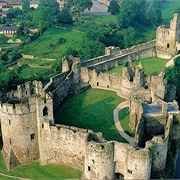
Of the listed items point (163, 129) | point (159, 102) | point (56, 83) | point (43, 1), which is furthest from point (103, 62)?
point (43, 1)

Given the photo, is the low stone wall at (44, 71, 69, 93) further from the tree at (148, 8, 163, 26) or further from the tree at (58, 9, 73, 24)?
the tree at (148, 8, 163, 26)

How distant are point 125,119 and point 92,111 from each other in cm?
593

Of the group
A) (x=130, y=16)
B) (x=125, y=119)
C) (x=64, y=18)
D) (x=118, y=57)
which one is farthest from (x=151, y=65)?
(x=64, y=18)

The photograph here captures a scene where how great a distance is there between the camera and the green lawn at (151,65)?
A: 247 feet

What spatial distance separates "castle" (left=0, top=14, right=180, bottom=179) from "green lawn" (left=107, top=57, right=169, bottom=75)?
37.2 feet

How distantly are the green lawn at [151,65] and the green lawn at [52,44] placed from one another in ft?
81.9

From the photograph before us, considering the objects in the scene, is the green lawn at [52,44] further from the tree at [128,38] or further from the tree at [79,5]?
the tree at [79,5]

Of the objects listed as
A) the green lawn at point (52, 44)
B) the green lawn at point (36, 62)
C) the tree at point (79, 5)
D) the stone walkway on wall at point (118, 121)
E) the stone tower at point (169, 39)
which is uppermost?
the tree at point (79, 5)

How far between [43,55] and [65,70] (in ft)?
130

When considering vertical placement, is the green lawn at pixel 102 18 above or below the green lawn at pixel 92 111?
above

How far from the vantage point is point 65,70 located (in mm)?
68188

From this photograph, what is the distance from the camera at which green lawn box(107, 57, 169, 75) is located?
75250mm

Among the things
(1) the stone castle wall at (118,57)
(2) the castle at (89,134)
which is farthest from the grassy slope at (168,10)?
(2) the castle at (89,134)

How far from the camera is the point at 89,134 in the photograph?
4238 centimetres
